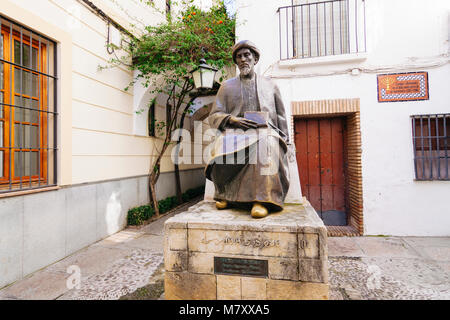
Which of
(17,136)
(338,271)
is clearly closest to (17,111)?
(17,136)

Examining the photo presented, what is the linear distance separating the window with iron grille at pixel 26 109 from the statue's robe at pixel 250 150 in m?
2.33

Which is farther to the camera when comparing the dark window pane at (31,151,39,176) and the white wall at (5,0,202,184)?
the white wall at (5,0,202,184)

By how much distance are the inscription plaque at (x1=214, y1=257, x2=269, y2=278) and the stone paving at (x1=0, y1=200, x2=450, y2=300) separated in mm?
865

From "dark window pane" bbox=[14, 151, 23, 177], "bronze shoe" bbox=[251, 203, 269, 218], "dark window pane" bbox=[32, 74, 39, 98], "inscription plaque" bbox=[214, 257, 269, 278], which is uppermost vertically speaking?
"dark window pane" bbox=[32, 74, 39, 98]

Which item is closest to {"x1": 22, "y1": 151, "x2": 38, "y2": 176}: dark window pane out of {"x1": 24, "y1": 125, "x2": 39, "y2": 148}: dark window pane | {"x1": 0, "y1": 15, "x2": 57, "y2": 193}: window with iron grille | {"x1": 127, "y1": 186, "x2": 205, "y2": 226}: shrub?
{"x1": 0, "y1": 15, "x2": 57, "y2": 193}: window with iron grille

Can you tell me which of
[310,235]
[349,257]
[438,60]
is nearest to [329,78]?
[438,60]

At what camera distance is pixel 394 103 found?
4.18 meters

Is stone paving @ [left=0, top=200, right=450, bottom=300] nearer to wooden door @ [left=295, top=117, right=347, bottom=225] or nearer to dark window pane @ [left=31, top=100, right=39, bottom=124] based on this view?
wooden door @ [left=295, top=117, right=347, bottom=225]

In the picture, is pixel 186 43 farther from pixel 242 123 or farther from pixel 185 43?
pixel 242 123

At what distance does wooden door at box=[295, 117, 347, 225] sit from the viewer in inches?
192

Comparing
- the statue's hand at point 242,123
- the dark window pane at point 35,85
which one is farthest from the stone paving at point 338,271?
the dark window pane at point 35,85

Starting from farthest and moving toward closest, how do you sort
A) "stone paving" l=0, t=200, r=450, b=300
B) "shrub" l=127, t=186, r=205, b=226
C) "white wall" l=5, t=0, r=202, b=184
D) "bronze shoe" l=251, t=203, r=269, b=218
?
"shrub" l=127, t=186, r=205, b=226
"white wall" l=5, t=0, r=202, b=184
"stone paving" l=0, t=200, r=450, b=300
"bronze shoe" l=251, t=203, r=269, b=218

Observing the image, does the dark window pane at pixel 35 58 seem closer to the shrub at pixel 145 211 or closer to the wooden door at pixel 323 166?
the shrub at pixel 145 211
